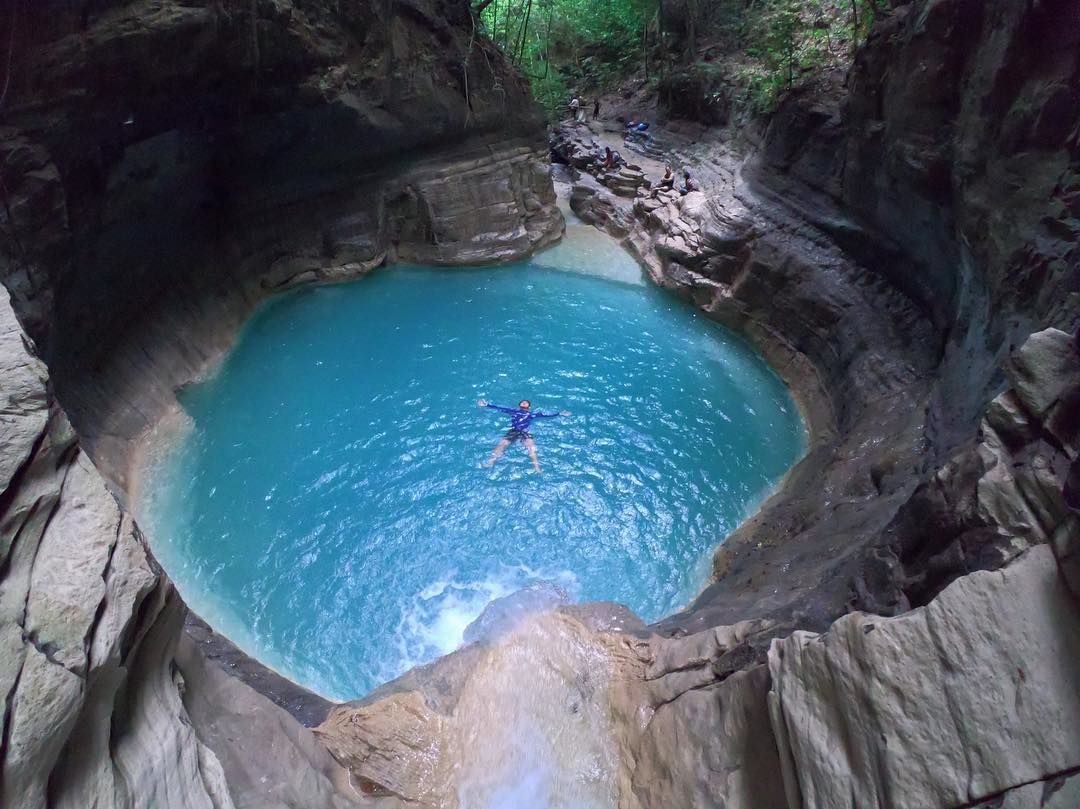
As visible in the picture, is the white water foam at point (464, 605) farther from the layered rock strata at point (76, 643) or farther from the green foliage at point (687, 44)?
the green foliage at point (687, 44)

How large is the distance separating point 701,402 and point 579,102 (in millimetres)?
16215

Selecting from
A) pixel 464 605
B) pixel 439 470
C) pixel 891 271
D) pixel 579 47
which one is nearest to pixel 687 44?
pixel 579 47

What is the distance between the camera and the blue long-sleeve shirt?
10.5 metres

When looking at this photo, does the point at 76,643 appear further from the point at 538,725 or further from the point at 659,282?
the point at 659,282

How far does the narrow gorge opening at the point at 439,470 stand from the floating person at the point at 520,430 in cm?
13

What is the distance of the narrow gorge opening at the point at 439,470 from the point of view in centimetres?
801

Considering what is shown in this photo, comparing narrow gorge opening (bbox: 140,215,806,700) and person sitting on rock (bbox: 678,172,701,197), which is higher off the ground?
person sitting on rock (bbox: 678,172,701,197)

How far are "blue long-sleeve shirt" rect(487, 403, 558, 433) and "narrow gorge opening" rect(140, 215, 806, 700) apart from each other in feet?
Result: 0.70

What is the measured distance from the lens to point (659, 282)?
14.9m

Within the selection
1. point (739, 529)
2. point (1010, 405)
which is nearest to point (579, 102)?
point (739, 529)

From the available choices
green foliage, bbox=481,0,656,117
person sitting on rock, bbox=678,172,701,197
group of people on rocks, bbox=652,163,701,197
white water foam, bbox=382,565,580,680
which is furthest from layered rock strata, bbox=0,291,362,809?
green foliage, bbox=481,0,656,117

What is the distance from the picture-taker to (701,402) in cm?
1151

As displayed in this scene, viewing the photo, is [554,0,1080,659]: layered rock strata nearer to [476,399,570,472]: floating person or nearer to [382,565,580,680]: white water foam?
[382,565,580,680]: white water foam

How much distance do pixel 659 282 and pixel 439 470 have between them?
7.62m
